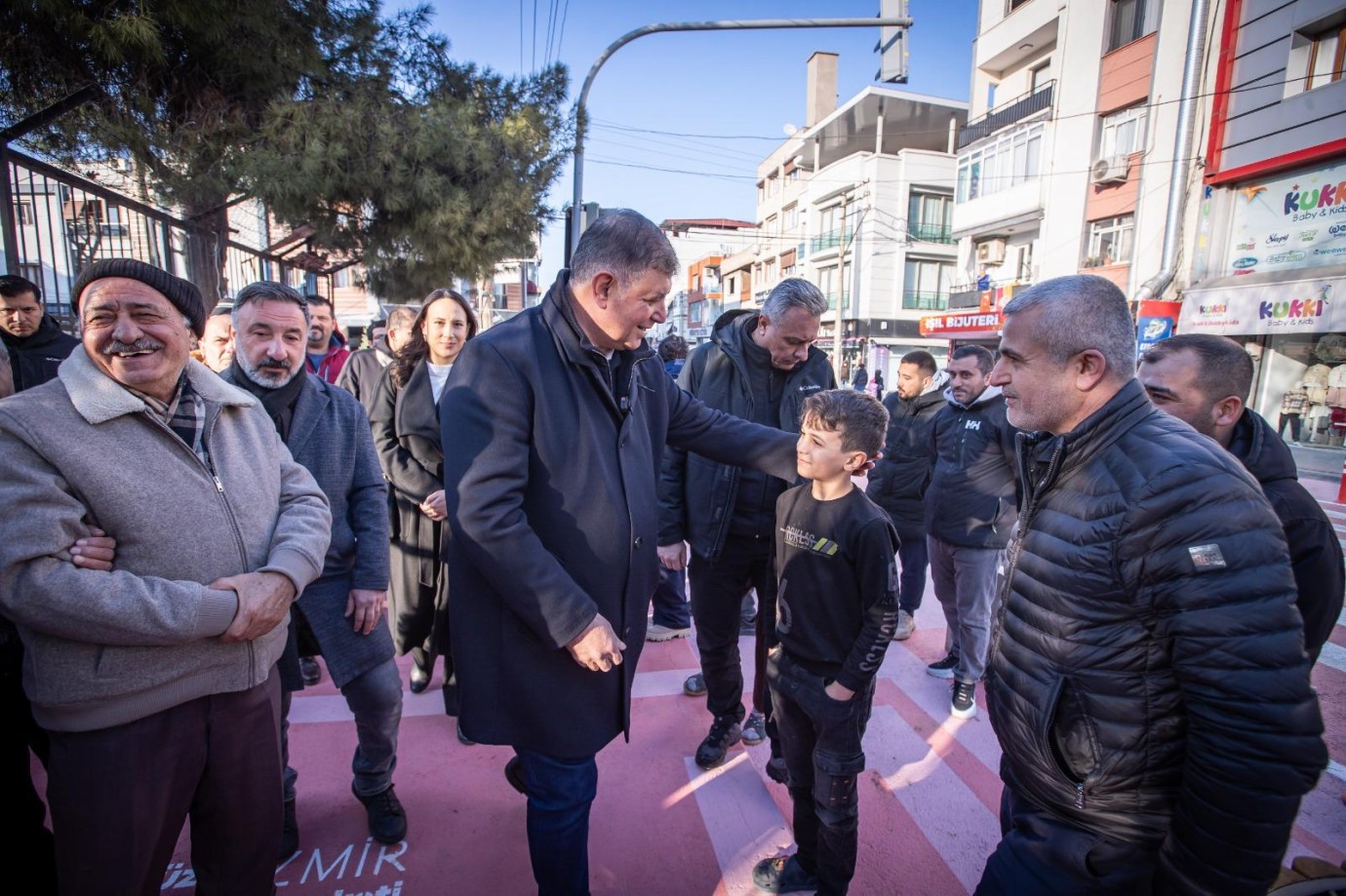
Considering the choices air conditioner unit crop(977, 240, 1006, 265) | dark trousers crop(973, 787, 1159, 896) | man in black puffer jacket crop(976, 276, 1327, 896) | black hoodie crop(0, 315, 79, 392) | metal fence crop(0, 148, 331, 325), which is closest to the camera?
man in black puffer jacket crop(976, 276, 1327, 896)

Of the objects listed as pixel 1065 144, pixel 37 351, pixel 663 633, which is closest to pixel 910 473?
pixel 663 633

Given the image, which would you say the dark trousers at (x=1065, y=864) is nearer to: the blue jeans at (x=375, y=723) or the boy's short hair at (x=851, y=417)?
the boy's short hair at (x=851, y=417)

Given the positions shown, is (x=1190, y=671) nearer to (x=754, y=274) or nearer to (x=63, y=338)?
(x=63, y=338)

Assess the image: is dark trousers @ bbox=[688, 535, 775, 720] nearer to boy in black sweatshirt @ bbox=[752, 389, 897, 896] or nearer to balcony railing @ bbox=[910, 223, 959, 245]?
boy in black sweatshirt @ bbox=[752, 389, 897, 896]

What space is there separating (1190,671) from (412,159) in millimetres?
6908

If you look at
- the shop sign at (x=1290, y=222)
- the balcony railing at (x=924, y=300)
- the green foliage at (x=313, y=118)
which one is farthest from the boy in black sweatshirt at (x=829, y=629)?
the balcony railing at (x=924, y=300)

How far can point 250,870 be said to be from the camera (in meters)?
1.82

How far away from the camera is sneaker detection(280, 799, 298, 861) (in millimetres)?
2412

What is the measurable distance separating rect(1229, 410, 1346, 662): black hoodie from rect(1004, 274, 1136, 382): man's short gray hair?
98 centimetres

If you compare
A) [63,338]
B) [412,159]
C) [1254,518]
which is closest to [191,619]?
[1254,518]

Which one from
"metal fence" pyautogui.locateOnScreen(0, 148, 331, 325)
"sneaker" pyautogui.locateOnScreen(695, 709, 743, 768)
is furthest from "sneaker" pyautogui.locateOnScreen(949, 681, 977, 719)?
"metal fence" pyautogui.locateOnScreen(0, 148, 331, 325)

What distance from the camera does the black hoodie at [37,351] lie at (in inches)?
134

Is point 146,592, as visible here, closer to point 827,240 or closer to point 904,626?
point 904,626

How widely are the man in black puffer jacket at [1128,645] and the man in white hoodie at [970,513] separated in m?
2.04
